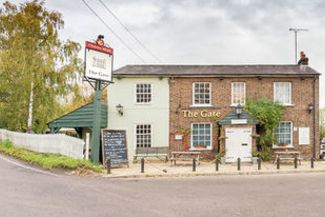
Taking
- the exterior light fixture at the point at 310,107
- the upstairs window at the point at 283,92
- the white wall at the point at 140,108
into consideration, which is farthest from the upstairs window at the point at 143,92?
the exterior light fixture at the point at 310,107

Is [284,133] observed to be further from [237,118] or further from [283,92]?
[237,118]

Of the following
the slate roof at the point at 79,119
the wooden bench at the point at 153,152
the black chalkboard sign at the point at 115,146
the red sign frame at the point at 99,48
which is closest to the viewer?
the red sign frame at the point at 99,48

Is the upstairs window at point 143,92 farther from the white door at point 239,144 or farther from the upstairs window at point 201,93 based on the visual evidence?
the white door at point 239,144

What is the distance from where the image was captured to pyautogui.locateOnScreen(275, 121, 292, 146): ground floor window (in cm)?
1811

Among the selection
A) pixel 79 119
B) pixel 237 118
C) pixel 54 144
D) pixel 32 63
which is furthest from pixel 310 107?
pixel 32 63

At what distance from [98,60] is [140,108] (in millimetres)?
4734

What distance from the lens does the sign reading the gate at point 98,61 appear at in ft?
47.1

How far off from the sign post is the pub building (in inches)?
115

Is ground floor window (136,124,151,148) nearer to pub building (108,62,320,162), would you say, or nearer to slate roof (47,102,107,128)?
pub building (108,62,320,162)

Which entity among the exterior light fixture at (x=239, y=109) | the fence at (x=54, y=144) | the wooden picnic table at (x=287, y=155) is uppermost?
the exterior light fixture at (x=239, y=109)

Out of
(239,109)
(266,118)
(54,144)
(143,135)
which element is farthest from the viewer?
(143,135)

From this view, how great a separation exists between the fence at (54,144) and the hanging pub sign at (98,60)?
3.59 metres

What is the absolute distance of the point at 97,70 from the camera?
14844mm

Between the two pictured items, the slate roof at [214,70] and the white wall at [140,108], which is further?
the white wall at [140,108]
